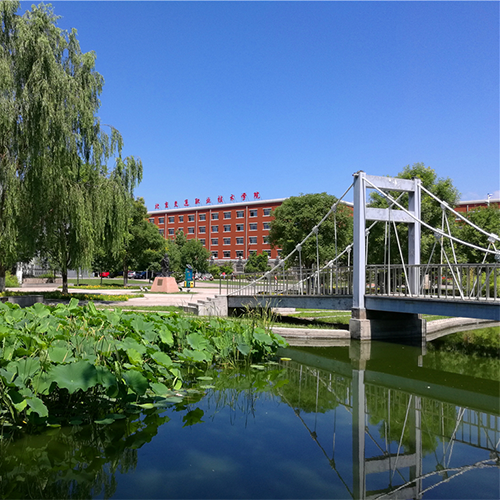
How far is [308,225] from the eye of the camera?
1556 inches

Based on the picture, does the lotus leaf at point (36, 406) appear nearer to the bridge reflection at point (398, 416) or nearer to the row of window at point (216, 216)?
the bridge reflection at point (398, 416)

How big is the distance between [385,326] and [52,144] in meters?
13.0

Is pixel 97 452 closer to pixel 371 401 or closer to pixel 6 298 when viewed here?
pixel 371 401

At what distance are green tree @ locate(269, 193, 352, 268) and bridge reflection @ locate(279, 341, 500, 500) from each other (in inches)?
1073

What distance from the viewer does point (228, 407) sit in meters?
7.05

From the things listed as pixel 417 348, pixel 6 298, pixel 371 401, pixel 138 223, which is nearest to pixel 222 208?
pixel 138 223

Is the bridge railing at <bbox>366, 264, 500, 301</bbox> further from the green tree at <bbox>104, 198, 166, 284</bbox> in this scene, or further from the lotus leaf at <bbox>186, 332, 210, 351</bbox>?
the green tree at <bbox>104, 198, 166, 284</bbox>

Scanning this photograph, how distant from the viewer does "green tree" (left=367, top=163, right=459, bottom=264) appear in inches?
982

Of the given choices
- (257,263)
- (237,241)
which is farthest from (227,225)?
(257,263)

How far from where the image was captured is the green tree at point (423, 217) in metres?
24.9

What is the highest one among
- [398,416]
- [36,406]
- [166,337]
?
[166,337]

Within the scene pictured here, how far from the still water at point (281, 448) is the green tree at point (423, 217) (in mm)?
17011

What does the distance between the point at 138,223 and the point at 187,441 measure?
111 feet

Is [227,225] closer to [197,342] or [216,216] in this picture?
[216,216]
